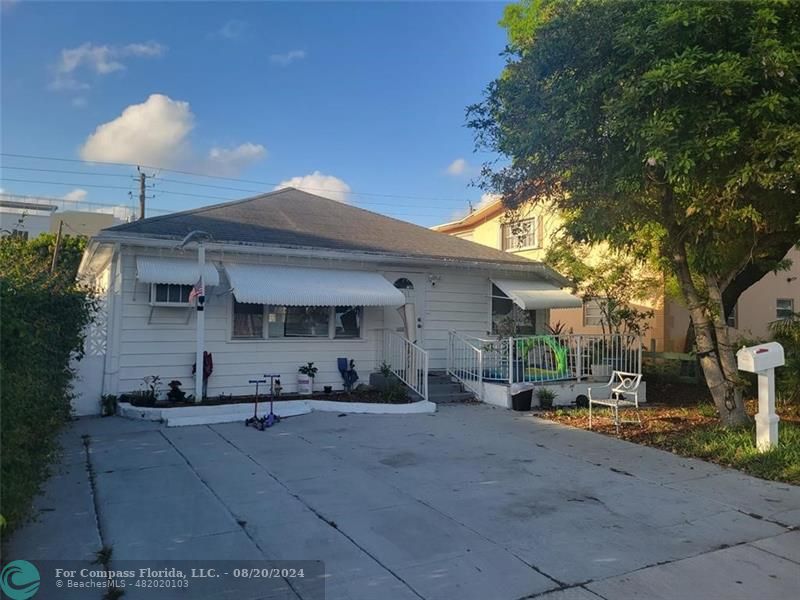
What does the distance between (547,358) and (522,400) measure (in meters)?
1.68

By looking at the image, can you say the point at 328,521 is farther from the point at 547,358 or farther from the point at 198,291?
the point at 547,358

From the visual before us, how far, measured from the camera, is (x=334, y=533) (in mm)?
4621

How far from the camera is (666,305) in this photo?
16531 millimetres

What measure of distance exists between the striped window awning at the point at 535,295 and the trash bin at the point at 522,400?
2498 millimetres

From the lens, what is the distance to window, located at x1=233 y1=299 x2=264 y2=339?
443 inches

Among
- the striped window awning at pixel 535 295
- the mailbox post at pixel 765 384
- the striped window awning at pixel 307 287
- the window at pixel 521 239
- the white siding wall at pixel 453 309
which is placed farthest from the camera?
the window at pixel 521 239

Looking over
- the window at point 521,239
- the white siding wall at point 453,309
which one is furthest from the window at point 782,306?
the white siding wall at point 453,309

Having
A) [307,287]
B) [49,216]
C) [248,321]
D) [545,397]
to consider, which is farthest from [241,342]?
[49,216]

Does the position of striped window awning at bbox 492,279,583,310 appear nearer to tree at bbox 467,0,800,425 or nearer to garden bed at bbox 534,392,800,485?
garden bed at bbox 534,392,800,485

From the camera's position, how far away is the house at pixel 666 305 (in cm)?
1647

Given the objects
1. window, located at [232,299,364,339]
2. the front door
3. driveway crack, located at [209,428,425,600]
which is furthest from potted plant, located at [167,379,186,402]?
the front door

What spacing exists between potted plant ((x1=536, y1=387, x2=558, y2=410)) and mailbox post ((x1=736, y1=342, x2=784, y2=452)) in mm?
4392

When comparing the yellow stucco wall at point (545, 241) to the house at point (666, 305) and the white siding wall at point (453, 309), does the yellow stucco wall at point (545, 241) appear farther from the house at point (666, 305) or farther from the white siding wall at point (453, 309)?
the white siding wall at point (453, 309)

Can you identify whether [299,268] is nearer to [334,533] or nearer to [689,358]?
[334,533]
